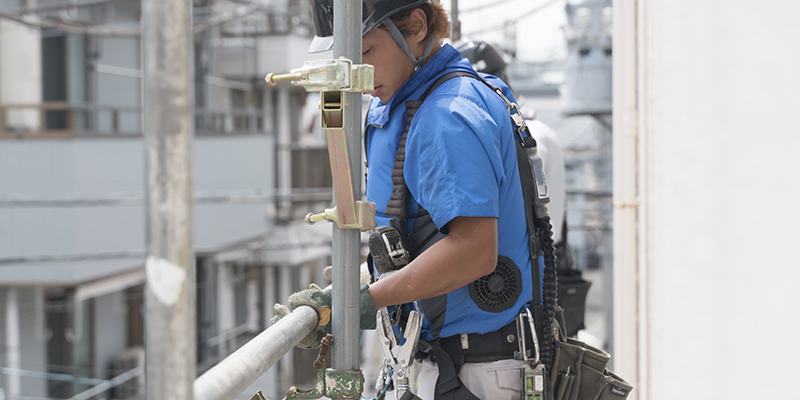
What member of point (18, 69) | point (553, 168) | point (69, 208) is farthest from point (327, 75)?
point (18, 69)

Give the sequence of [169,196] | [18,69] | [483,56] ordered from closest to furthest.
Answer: [169,196] → [483,56] → [18,69]

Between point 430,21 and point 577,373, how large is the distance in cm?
113

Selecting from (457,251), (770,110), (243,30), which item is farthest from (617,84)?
(243,30)

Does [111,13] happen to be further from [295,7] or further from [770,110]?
[770,110]

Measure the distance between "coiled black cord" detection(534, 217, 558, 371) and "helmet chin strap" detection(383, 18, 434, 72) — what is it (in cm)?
57

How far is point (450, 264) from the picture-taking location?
1.78 metres

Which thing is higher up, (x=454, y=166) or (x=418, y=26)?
(x=418, y=26)

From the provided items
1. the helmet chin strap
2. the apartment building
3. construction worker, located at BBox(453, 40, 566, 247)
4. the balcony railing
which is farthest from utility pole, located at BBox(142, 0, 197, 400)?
the balcony railing

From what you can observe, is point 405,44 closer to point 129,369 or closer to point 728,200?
point 728,200

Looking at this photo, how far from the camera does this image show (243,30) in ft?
52.0

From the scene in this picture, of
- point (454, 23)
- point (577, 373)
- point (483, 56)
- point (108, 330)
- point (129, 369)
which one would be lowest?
point (129, 369)

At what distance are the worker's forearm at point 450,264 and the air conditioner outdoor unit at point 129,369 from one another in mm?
10894

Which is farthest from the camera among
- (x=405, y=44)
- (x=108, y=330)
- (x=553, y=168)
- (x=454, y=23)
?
(x=108, y=330)

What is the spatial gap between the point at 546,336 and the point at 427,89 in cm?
78
